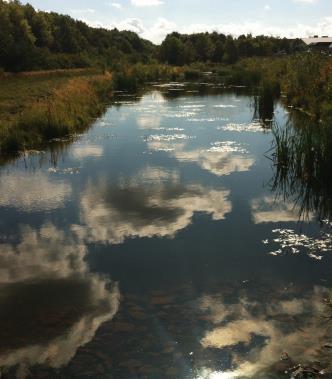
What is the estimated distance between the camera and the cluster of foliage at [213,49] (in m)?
81.9

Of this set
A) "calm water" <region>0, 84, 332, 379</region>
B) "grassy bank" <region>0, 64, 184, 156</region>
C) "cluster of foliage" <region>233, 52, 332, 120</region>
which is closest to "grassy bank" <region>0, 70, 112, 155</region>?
"grassy bank" <region>0, 64, 184, 156</region>

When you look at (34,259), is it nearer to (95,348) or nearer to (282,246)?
(95,348)

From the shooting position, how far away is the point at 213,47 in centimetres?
8950

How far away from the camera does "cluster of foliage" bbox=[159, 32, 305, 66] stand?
269 feet

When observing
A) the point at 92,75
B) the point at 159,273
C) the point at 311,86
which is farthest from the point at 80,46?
the point at 159,273

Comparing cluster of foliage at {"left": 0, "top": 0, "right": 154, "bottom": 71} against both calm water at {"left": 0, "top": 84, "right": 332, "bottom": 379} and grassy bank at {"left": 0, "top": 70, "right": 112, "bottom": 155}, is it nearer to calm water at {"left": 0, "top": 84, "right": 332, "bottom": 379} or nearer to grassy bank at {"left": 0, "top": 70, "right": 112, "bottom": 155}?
grassy bank at {"left": 0, "top": 70, "right": 112, "bottom": 155}

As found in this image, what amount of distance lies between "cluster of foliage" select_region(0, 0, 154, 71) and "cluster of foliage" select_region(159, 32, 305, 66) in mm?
4833

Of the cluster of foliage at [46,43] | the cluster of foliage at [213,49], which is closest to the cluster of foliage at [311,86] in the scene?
the cluster of foliage at [46,43]

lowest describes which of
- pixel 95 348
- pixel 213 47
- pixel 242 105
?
pixel 95 348

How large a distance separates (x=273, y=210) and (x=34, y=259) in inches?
205

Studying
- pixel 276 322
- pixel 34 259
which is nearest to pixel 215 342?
pixel 276 322

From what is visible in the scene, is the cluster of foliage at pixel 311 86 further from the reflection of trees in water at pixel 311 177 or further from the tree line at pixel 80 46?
the tree line at pixel 80 46

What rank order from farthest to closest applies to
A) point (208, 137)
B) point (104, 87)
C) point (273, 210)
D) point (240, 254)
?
point (104, 87), point (208, 137), point (273, 210), point (240, 254)

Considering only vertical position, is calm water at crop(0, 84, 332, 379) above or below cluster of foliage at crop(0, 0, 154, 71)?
below
